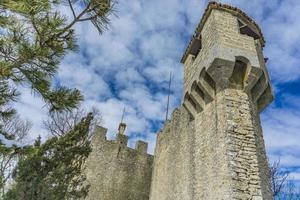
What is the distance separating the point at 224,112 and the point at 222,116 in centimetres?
10

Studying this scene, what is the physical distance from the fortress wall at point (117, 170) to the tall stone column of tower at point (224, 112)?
169 inches

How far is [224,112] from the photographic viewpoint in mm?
6023

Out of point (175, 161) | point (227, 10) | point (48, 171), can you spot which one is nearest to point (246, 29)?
point (227, 10)

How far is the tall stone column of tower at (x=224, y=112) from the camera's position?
5.41 m

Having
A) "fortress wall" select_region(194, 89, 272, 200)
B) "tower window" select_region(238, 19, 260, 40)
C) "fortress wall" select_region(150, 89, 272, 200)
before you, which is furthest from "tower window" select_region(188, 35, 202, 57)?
"fortress wall" select_region(194, 89, 272, 200)

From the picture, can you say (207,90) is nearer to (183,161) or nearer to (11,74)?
(183,161)

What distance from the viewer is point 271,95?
7137 mm

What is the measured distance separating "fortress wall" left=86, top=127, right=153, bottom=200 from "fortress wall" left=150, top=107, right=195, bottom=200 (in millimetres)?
1062

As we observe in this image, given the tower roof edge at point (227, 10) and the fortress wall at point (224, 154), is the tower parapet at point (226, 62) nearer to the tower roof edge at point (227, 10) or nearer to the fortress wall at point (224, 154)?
the tower roof edge at point (227, 10)

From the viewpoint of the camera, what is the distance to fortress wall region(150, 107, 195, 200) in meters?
7.61

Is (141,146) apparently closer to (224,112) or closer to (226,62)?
(224,112)

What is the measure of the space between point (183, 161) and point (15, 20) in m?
6.26

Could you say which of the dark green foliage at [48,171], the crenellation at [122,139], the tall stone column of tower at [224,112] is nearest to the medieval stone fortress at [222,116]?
the tall stone column of tower at [224,112]

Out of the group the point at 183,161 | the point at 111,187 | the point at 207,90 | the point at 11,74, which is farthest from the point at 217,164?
the point at 111,187
